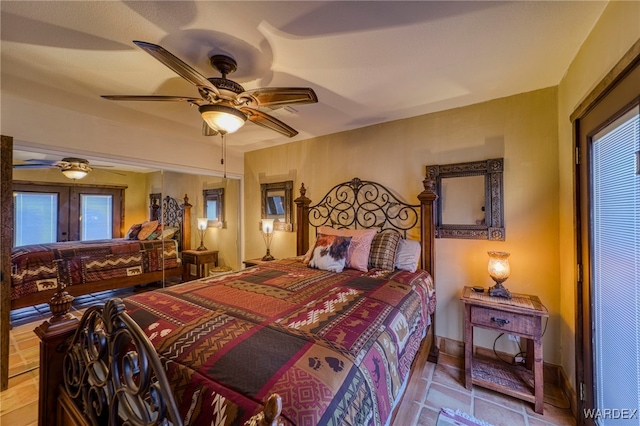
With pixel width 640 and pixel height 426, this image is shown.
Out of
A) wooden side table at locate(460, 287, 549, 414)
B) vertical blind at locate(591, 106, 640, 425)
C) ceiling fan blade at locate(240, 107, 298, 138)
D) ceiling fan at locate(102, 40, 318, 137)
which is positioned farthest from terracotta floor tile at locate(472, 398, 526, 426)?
ceiling fan blade at locate(240, 107, 298, 138)

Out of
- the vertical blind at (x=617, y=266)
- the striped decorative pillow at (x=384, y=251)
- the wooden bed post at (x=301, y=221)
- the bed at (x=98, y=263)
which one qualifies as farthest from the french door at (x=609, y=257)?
Result: the bed at (x=98, y=263)

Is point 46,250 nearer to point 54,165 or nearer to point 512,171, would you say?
point 54,165

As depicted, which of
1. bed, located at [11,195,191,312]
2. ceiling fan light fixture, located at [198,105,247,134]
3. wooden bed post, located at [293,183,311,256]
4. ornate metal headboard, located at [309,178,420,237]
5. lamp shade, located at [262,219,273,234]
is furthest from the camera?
lamp shade, located at [262,219,273,234]

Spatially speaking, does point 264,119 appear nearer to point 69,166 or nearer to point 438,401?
point 69,166

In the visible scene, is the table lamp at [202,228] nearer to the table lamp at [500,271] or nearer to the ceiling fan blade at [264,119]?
the ceiling fan blade at [264,119]

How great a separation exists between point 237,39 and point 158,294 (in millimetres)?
1733

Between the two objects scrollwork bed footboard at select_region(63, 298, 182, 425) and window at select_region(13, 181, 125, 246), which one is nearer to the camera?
scrollwork bed footboard at select_region(63, 298, 182, 425)

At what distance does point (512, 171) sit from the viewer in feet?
7.38

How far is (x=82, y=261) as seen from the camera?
2.92 meters

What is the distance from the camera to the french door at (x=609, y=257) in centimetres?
112

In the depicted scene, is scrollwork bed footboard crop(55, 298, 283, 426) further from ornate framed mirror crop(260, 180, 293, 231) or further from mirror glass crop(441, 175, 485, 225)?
ornate framed mirror crop(260, 180, 293, 231)

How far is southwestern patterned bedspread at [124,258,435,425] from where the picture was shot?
30.4 inches

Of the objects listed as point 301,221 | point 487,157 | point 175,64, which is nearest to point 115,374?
point 175,64

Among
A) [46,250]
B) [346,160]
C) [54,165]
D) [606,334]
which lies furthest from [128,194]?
[606,334]
